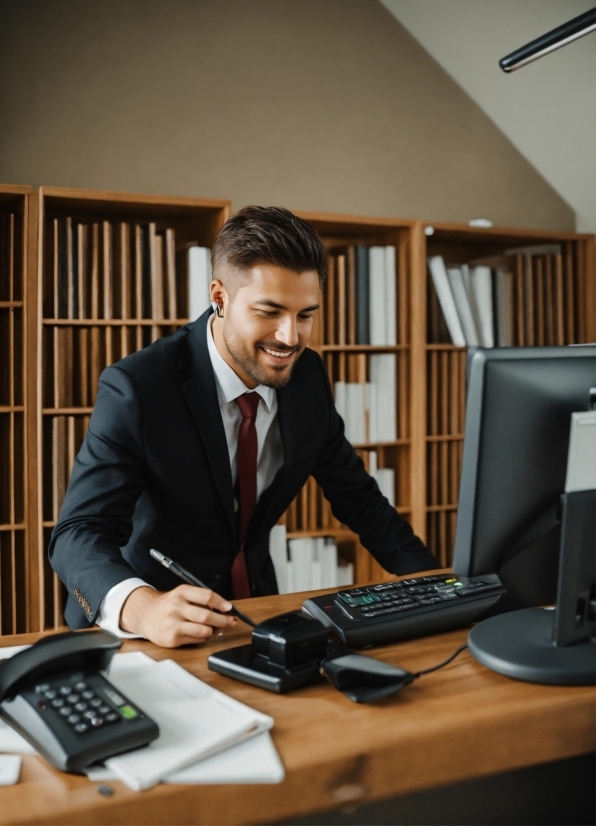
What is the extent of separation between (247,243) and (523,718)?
1.17 meters

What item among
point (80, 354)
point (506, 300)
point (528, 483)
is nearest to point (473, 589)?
point (528, 483)

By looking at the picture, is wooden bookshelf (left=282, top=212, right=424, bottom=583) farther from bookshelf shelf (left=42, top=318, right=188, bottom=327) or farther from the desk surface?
the desk surface

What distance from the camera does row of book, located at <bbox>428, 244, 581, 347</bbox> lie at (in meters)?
3.30

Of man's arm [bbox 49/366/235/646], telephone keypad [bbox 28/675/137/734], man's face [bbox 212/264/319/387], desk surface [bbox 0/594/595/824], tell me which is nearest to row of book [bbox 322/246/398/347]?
man's face [bbox 212/264/319/387]

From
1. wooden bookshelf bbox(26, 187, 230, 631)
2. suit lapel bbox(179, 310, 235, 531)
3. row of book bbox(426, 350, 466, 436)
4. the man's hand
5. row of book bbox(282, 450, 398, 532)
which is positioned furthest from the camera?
row of book bbox(426, 350, 466, 436)

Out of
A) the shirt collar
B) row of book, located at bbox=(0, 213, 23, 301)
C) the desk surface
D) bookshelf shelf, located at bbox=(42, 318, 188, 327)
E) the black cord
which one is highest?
row of book, located at bbox=(0, 213, 23, 301)

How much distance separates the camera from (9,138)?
112 inches

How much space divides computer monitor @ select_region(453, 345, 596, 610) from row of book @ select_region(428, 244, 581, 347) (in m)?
2.21

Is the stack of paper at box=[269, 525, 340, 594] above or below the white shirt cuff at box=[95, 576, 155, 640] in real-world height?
below

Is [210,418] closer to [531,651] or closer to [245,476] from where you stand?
[245,476]

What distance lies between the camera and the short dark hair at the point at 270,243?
1697mm

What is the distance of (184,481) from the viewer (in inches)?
65.9

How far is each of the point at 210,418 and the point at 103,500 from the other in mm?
313

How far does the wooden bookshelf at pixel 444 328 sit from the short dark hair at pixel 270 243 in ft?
4.83
